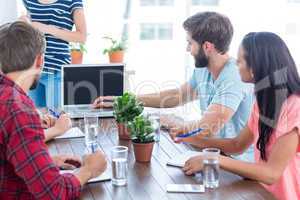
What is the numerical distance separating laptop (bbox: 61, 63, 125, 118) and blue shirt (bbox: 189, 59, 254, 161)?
50cm

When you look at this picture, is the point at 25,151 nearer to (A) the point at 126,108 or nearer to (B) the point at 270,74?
(A) the point at 126,108

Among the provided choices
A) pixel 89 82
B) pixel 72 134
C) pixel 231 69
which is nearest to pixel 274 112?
pixel 231 69

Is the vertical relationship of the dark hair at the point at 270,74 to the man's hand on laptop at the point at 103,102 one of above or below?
above

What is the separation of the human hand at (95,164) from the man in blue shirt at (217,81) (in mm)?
707

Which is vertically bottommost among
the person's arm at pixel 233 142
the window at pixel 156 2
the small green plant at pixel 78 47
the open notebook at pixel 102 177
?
the open notebook at pixel 102 177

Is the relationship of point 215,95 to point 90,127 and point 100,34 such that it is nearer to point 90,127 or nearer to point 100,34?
point 90,127

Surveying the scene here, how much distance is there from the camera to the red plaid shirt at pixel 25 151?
136 centimetres

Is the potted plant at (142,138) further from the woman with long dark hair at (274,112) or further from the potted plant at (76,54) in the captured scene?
the potted plant at (76,54)

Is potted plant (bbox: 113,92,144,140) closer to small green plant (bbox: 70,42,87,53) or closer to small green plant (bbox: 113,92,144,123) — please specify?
small green plant (bbox: 113,92,144,123)

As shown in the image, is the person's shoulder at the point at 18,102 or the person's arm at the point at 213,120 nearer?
the person's shoulder at the point at 18,102

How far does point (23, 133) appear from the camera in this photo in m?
1.36

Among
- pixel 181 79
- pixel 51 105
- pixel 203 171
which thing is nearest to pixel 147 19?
pixel 181 79

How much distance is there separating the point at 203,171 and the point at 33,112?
2.06 ft

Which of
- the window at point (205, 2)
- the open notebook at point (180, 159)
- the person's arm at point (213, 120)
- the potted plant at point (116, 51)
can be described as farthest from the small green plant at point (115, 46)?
the open notebook at point (180, 159)
